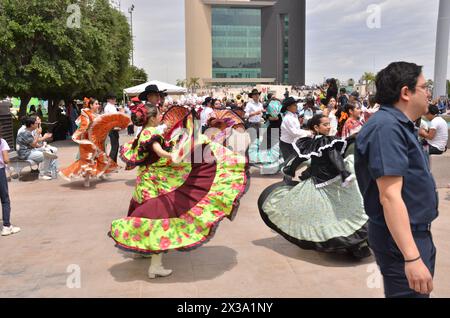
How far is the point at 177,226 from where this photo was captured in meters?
4.41

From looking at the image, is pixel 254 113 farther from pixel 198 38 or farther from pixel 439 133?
pixel 198 38

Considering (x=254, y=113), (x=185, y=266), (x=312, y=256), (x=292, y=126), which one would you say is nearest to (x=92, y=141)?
(x=292, y=126)

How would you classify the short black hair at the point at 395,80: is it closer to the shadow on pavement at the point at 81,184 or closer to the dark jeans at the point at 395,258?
the dark jeans at the point at 395,258

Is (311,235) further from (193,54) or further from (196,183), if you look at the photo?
(193,54)

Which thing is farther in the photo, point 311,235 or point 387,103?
point 311,235

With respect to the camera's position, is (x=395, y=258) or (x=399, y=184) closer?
(x=399, y=184)

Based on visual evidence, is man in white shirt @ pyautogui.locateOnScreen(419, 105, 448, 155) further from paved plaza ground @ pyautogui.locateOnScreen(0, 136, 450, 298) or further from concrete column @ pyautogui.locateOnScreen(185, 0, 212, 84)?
concrete column @ pyautogui.locateOnScreen(185, 0, 212, 84)

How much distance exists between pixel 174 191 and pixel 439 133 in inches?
208

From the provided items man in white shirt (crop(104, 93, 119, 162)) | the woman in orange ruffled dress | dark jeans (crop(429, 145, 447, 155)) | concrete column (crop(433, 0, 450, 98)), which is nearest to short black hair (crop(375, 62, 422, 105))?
dark jeans (crop(429, 145, 447, 155))

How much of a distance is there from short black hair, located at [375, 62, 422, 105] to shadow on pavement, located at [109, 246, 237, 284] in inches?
110

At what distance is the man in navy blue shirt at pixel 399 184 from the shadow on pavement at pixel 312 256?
2468mm

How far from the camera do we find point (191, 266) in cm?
492
